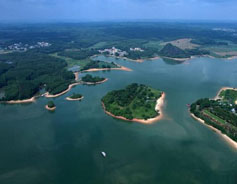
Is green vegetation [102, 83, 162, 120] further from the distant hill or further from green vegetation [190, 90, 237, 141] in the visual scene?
the distant hill

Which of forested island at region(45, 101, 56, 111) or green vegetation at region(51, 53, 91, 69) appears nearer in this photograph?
forested island at region(45, 101, 56, 111)

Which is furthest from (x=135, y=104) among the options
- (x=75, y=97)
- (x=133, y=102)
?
(x=75, y=97)

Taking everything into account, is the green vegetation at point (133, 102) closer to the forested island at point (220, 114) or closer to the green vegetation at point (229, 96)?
the forested island at point (220, 114)

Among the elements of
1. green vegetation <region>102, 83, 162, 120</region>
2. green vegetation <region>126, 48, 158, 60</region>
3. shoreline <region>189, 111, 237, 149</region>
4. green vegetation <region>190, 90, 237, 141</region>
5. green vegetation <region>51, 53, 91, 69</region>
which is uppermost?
green vegetation <region>190, 90, 237, 141</region>

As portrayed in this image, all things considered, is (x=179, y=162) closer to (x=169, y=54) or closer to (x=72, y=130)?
(x=72, y=130)

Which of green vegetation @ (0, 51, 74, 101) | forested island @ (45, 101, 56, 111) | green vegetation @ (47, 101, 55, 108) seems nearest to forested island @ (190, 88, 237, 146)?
forested island @ (45, 101, 56, 111)

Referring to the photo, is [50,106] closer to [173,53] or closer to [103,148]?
[103,148]

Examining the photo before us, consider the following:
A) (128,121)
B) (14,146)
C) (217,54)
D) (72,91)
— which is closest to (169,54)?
(217,54)
